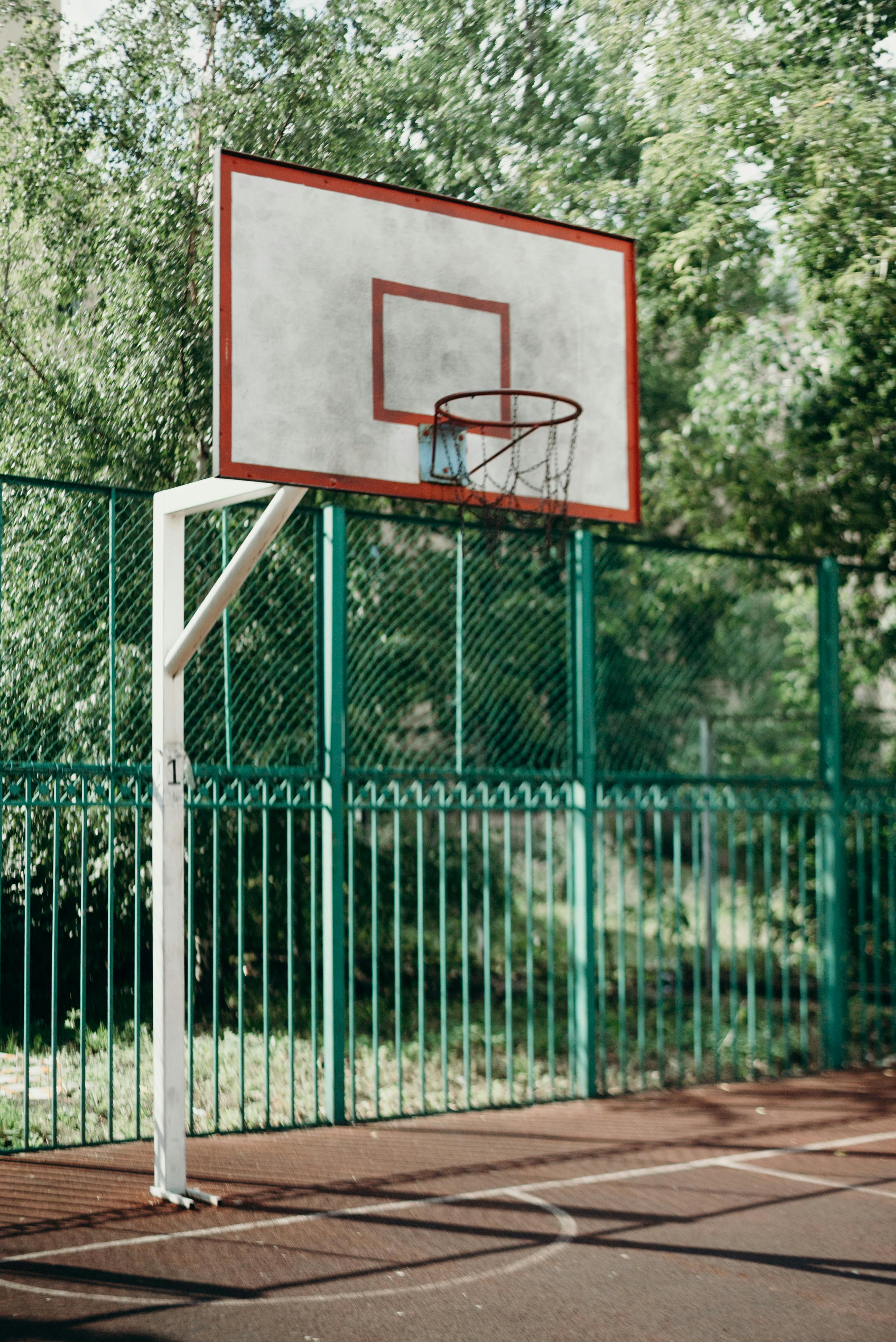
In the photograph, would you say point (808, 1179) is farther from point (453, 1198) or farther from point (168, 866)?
point (168, 866)

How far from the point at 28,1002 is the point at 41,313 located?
17.2 ft

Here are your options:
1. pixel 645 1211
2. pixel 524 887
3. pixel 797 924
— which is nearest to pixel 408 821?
pixel 797 924

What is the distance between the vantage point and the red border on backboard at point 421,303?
6211mm

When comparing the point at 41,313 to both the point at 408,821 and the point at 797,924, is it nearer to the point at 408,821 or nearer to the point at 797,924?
the point at 408,821

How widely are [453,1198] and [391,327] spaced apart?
3.95 meters

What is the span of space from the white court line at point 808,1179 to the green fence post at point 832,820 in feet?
8.53

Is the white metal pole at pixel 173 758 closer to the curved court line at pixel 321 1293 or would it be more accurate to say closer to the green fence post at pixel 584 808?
the curved court line at pixel 321 1293

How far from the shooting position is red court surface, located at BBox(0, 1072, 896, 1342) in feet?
Answer: 14.6

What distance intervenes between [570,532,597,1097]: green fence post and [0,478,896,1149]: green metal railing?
2cm

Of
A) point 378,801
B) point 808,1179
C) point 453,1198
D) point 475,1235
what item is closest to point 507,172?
point 378,801

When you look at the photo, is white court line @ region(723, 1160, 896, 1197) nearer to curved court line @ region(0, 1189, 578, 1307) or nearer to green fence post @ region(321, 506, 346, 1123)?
curved court line @ region(0, 1189, 578, 1307)

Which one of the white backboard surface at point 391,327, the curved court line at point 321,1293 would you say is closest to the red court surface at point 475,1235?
the curved court line at point 321,1293

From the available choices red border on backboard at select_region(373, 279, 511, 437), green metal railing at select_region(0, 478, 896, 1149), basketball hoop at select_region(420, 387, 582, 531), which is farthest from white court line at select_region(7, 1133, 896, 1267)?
red border on backboard at select_region(373, 279, 511, 437)

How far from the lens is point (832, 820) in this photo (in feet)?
29.7
